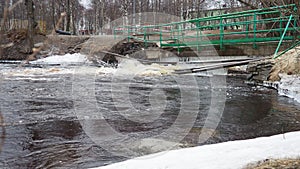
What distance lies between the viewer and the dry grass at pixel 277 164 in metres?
2.12

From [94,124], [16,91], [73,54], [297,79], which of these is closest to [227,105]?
[297,79]

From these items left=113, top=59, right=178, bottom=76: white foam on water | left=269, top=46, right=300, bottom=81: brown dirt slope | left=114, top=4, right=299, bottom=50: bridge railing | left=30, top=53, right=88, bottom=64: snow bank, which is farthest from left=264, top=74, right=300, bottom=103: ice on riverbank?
left=30, top=53, right=88, bottom=64: snow bank

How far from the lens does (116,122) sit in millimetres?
4816

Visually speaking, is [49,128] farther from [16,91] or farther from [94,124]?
[16,91]

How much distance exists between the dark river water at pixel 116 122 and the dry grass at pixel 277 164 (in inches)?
58.1

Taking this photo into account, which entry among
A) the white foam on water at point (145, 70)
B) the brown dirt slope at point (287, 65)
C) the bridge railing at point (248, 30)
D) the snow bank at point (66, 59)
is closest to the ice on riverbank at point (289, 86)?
the brown dirt slope at point (287, 65)

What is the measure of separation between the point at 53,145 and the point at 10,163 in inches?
24.6

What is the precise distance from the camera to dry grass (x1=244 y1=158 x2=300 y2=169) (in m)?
2.12

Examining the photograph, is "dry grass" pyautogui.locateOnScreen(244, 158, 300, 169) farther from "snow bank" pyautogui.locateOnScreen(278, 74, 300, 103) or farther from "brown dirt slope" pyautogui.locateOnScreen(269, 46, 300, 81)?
"brown dirt slope" pyautogui.locateOnScreen(269, 46, 300, 81)

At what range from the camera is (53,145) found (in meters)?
3.62

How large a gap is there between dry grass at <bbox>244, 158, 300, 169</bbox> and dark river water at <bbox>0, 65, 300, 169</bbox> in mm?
1476

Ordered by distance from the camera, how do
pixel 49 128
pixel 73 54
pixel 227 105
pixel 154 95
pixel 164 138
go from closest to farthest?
pixel 164 138 → pixel 49 128 → pixel 227 105 → pixel 154 95 → pixel 73 54

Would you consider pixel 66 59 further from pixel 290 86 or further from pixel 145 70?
pixel 290 86

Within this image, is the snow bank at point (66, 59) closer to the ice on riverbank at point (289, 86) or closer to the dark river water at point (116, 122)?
the dark river water at point (116, 122)
